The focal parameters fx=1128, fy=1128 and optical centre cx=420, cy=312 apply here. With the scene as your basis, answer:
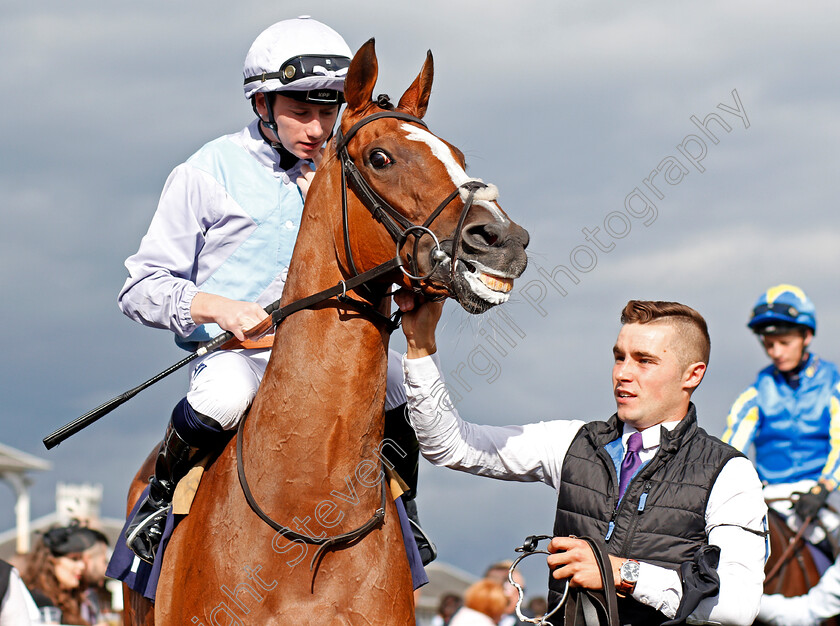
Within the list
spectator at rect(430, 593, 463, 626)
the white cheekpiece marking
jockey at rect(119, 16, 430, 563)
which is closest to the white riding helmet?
jockey at rect(119, 16, 430, 563)

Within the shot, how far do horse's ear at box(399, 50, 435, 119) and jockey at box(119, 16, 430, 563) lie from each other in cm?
44

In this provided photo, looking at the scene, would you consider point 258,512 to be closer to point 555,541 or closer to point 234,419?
point 234,419

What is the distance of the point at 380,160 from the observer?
159 inches

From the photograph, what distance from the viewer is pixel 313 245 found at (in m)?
4.18

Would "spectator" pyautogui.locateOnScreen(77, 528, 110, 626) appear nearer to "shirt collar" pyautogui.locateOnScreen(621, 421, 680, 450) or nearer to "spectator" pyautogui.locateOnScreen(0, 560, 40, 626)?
"spectator" pyautogui.locateOnScreen(0, 560, 40, 626)

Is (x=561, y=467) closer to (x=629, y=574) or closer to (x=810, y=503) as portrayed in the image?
(x=629, y=574)

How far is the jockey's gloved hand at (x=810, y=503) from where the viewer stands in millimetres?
8945

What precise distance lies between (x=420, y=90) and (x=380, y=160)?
0.59m

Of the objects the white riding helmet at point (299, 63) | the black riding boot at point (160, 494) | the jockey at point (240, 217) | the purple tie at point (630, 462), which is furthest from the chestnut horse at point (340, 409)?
the purple tie at point (630, 462)

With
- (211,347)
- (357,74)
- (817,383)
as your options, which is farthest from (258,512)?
(817,383)

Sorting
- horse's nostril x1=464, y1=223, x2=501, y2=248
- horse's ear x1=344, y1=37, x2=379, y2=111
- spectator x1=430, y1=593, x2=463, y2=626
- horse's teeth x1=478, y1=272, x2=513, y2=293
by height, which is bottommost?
spectator x1=430, y1=593, x2=463, y2=626

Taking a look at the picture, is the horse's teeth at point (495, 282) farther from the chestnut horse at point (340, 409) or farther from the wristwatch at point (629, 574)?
the wristwatch at point (629, 574)

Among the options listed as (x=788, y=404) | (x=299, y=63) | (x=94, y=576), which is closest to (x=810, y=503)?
(x=788, y=404)

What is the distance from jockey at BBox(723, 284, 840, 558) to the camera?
9.83m
